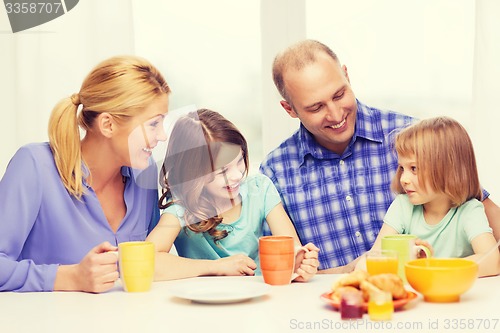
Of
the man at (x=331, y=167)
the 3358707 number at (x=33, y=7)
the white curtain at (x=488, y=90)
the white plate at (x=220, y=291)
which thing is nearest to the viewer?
the white plate at (x=220, y=291)

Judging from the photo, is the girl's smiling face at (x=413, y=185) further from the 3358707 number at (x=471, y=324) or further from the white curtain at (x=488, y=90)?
the white curtain at (x=488, y=90)

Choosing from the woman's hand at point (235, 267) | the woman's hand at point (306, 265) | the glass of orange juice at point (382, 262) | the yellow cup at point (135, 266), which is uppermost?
the glass of orange juice at point (382, 262)

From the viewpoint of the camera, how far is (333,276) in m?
1.39

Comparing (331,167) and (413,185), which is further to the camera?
(331,167)

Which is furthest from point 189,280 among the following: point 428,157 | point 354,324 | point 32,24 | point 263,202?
point 32,24

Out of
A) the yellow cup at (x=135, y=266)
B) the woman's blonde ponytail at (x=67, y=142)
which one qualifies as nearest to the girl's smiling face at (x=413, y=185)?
the yellow cup at (x=135, y=266)

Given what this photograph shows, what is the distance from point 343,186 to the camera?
1.89 meters

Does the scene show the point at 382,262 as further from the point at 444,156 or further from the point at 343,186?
the point at 343,186

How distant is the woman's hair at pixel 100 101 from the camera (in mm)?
1463

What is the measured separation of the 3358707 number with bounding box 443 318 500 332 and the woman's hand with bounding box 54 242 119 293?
60 cm

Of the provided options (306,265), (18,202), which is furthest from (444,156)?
(18,202)

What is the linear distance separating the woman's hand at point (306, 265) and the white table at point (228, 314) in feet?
0.20

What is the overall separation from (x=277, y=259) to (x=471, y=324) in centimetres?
40

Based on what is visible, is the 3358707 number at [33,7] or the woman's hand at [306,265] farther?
the 3358707 number at [33,7]
